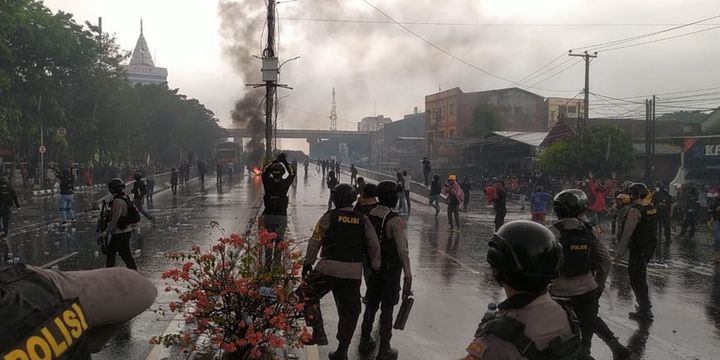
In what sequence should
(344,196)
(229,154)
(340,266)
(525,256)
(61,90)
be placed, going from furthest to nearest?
(229,154), (61,90), (344,196), (340,266), (525,256)

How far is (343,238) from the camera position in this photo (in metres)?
5.22

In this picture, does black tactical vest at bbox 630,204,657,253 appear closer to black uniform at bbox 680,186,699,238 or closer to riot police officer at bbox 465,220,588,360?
riot police officer at bbox 465,220,588,360

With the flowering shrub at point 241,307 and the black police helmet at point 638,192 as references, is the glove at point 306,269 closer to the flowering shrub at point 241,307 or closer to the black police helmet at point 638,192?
the flowering shrub at point 241,307

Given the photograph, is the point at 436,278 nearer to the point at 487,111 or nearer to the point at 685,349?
the point at 685,349

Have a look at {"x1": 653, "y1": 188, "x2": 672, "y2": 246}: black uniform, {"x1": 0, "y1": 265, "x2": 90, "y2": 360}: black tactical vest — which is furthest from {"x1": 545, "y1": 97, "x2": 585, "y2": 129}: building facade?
{"x1": 0, "y1": 265, "x2": 90, "y2": 360}: black tactical vest

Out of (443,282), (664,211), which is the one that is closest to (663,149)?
(664,211)

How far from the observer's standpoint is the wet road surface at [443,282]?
6.25 m

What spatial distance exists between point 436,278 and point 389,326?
14.3 feet

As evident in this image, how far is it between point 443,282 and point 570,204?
4817 mm

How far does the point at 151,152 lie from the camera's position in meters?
59.2

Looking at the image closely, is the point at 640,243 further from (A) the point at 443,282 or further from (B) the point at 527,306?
(B) the point at 527,306

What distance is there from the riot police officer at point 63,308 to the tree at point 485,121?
5698cm

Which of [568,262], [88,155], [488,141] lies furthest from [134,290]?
[488,141]

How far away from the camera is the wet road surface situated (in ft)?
20.5
